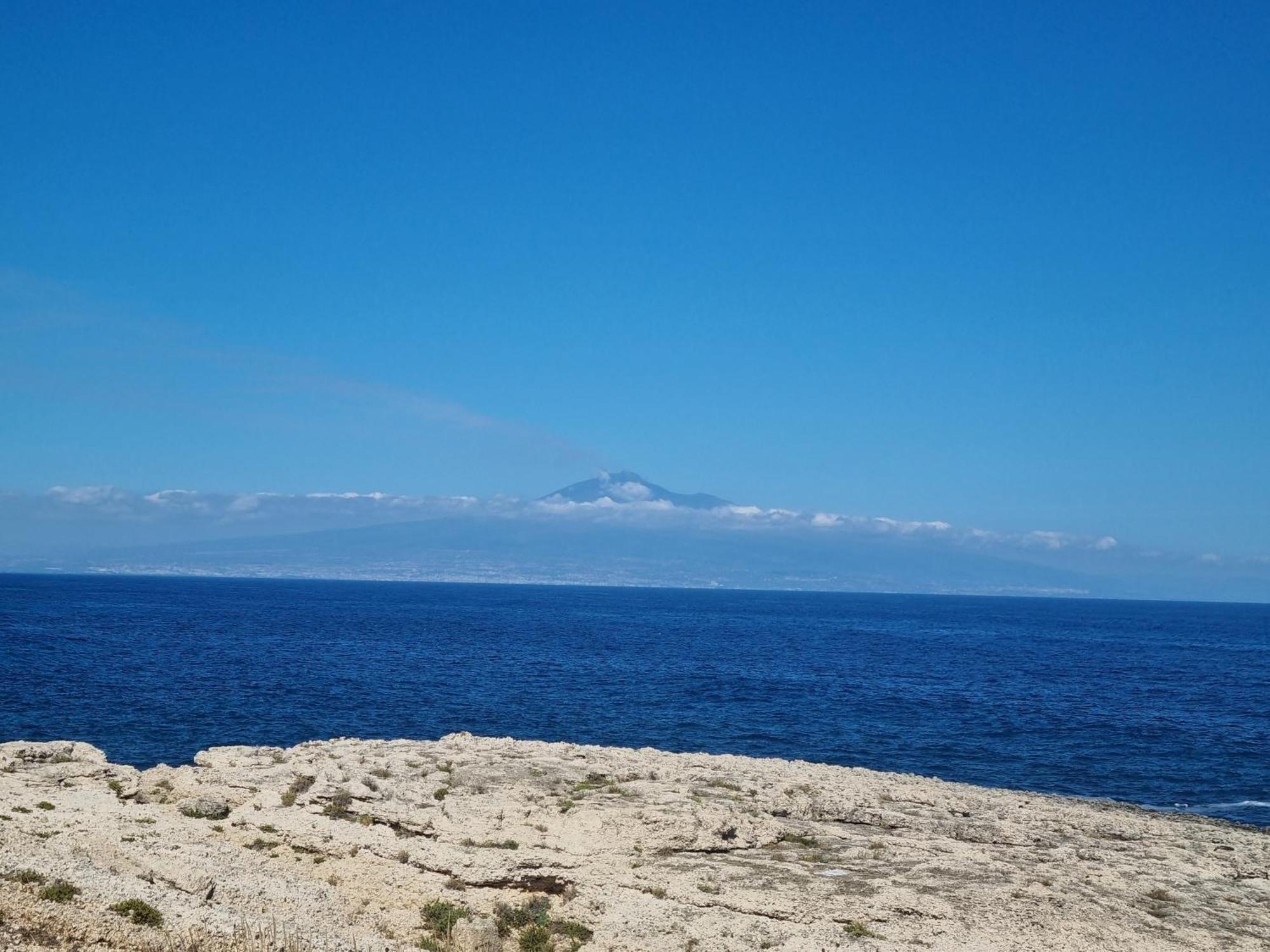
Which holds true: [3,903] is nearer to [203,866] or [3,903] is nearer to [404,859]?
A: [203,866]

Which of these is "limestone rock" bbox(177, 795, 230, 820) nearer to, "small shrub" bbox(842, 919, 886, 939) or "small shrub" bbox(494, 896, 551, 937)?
"small shrub" bbox(494, 896, 551, 937)

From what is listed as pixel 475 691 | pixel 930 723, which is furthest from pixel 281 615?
pixel 930 723

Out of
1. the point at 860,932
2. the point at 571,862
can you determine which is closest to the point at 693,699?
the point at 571,862

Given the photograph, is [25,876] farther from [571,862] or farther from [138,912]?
[571,862]

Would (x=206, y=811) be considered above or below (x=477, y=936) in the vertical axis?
above

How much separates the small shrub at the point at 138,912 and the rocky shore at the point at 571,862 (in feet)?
0.22

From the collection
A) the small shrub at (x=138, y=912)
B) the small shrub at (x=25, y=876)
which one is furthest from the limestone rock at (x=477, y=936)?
the small shrub at (x=25, y=876)

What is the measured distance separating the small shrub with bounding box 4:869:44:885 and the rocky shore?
0.06 m

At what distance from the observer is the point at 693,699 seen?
261 feet

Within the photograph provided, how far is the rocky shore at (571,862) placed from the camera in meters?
22.5

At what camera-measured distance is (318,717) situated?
67125 mm

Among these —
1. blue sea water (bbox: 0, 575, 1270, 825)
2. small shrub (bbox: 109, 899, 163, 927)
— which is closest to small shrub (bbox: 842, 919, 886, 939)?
small shrub (bbox: 109, 899, 163, 927)

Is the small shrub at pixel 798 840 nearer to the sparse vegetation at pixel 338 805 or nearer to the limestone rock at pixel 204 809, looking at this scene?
the sparse vegetation at pixel 338 805

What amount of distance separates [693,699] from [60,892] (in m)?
62.4
